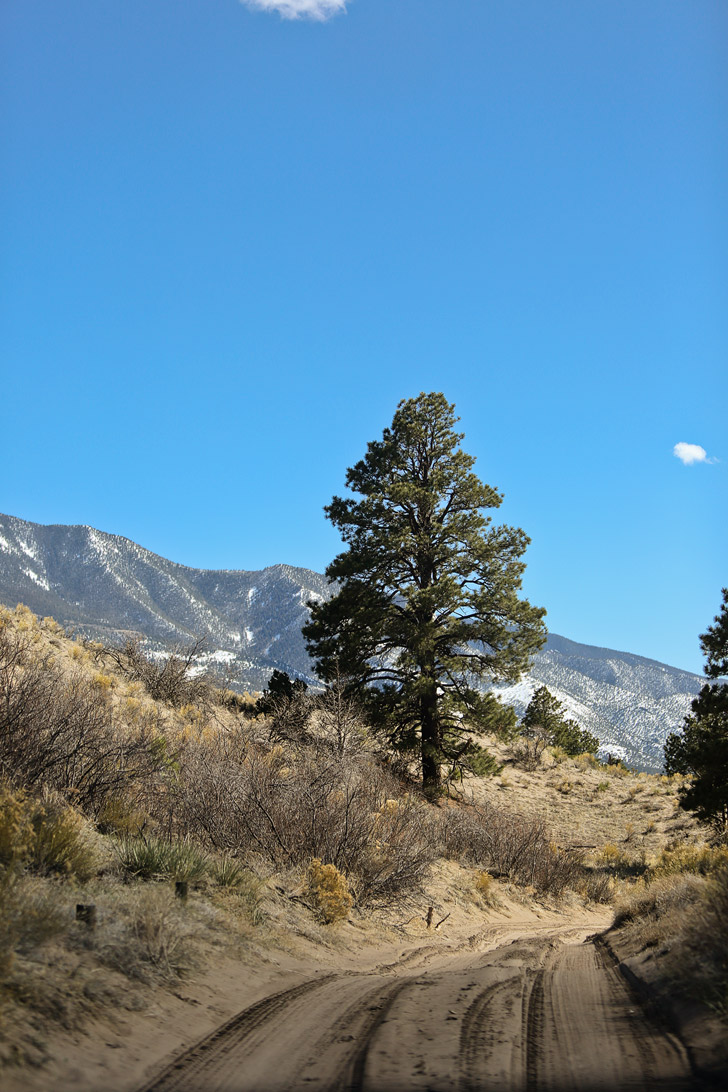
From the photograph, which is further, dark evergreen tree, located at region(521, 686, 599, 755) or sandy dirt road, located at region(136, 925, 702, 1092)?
dark evergreen tree, located at region(521, 686, 599, 755)

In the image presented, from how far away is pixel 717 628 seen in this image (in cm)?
1903

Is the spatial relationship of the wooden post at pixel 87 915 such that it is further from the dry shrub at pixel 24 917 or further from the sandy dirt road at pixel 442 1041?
the sandy dirt road at pixel 442 1041

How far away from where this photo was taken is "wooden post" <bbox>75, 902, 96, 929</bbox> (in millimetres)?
5676

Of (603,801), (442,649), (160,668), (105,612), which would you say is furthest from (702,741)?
(105,612)

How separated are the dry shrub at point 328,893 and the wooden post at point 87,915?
4.35m

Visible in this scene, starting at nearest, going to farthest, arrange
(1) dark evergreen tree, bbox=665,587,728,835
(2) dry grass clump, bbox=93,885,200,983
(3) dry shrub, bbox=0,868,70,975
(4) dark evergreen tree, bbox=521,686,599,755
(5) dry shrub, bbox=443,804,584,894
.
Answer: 1. (3) dry shrub, bbox=0,868,70,975
2. (2) dry grass clump, bbox=93,885,200,983
3. (5) dry shrub, bbox=443,804,584,894
4. (1) dark evergreen tree, bbox=665,587,728,835
5. (4) dark evergreen tree, bbox=521,686,599,755

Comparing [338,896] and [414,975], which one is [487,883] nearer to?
[338,896]

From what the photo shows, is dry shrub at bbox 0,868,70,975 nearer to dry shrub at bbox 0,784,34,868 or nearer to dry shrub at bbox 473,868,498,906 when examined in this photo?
dry shrub at bbox 0,784,34,868

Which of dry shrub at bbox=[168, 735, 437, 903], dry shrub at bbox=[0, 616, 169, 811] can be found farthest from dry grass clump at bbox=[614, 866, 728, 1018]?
dry shrub at bbox=[0, 616, 169, 811]

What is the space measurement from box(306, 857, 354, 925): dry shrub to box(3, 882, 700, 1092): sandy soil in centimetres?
138

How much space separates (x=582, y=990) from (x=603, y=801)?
25367 mm

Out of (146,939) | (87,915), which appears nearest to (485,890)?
(146,939)

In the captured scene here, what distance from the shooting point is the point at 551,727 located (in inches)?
1630

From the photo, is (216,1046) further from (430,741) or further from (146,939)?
(430,741)
